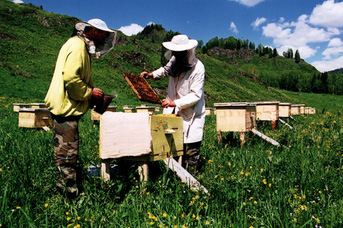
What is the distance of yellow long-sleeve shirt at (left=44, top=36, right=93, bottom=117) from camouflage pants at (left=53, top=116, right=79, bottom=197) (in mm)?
118

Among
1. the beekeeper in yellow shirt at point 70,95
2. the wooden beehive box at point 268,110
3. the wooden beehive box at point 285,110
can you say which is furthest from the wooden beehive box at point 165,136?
the wooden beehive box at point 285,110

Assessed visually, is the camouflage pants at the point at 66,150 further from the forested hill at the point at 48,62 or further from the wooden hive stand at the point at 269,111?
the forested hill at the point at 48,62

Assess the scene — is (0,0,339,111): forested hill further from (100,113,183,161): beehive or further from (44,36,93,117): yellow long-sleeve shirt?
(44,36,93,117): yellow long-sleeve shirt

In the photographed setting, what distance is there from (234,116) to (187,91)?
2470 millimetres

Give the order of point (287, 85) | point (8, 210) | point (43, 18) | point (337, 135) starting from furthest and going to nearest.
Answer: point (287, 85) < point (43, 18) < point (337, 135) < point (8, 210)

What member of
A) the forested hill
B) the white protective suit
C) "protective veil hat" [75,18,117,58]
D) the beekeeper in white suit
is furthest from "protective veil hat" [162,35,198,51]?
the forested hill

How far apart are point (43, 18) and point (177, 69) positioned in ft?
133

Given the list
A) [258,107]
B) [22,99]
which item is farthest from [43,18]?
[258,107]

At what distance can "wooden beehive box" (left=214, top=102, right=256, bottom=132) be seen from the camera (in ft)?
18.0

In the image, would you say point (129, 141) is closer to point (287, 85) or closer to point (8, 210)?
point (8, 210)

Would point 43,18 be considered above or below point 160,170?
above

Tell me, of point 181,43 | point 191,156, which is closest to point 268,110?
point 191,156

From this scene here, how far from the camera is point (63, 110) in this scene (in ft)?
8.53

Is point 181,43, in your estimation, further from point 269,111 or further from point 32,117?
point 32,117
